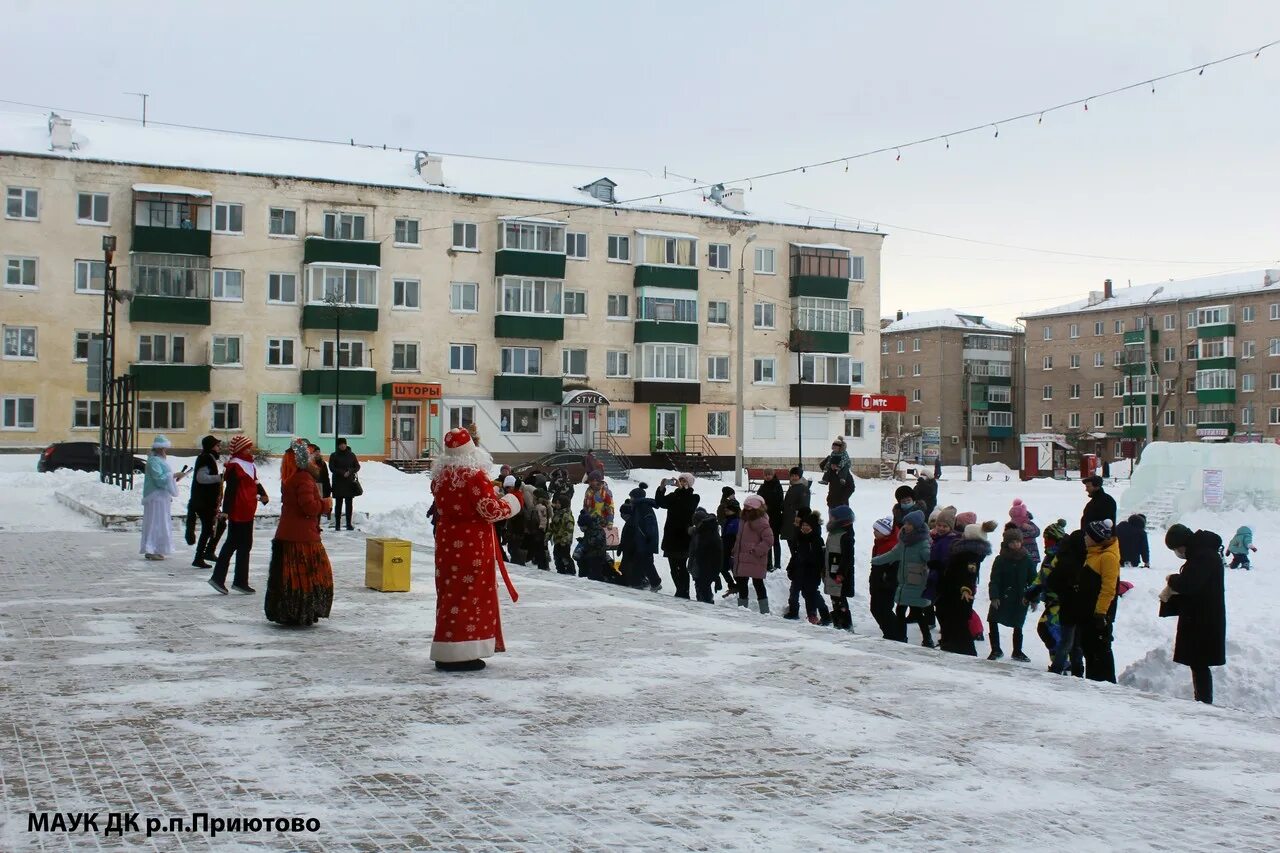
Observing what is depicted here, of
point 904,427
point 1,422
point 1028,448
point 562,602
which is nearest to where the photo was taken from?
point 562,602

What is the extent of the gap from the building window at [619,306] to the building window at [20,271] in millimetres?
22970

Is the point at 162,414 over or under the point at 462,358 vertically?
under

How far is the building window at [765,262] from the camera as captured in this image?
58.0m

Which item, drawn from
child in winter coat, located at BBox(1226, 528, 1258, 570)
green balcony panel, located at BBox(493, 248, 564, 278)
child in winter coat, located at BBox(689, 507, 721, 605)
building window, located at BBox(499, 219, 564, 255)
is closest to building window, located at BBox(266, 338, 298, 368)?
green balcony panel, located at BBox(493, 248, 564, 278)

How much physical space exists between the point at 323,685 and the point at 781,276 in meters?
51.7

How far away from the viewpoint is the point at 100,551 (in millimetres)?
17828

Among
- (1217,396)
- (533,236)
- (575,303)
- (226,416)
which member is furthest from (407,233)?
(1217,396)

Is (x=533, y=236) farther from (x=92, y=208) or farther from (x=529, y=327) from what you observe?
(x=92, y=208)

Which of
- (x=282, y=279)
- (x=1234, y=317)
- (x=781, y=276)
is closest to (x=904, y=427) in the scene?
(x=1234, y=317)

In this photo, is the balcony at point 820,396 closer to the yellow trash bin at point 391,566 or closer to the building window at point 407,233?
the building window at point 407,233

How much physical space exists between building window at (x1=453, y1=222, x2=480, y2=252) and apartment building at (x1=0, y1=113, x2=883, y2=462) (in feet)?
0.50

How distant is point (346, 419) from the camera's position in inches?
1992

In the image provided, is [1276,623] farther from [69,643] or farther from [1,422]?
[1,422]

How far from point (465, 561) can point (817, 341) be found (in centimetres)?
5120
